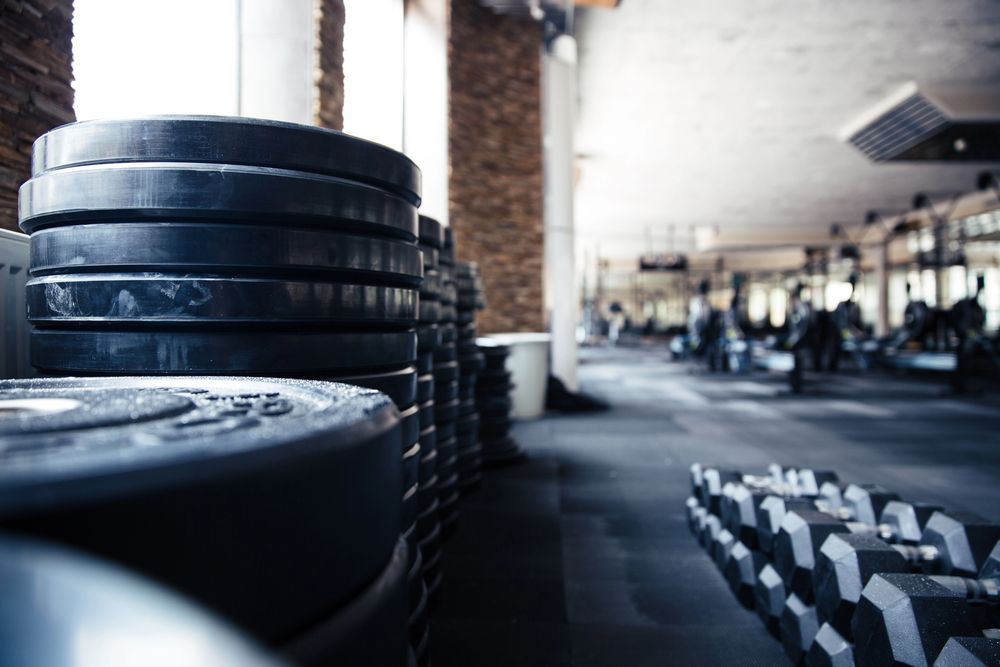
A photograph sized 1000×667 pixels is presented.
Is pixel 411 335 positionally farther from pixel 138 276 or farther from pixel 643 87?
pixel 643 87

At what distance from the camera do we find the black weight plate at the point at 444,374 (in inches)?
92.1

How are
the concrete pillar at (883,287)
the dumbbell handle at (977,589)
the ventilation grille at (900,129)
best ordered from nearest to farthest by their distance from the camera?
the dumbbell handle at (977,589), the ventilation grille at (900,129), the concrete pillar at (883,287)

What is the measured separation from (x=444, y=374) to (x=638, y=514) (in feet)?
3.77

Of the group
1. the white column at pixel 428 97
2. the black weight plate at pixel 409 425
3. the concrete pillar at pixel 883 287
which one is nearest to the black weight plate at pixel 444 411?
the black weight plate at pixel 409 425

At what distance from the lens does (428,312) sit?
1929mm

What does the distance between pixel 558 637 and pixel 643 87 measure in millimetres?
7853

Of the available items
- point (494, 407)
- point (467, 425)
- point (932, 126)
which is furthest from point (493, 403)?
point (932, 126)

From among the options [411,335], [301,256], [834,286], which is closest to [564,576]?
[411,335]

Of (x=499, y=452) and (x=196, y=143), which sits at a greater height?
(x=196, y=143)

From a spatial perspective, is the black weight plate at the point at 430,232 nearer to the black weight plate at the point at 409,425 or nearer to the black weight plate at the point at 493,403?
the black weight plate at the point at 409,425

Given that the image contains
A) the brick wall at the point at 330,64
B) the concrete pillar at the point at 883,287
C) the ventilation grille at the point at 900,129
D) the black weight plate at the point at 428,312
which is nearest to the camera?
the black weight plate at the point at 428,312

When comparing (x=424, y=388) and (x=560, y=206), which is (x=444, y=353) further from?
(x=560, y=206)

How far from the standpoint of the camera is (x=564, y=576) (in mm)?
2078

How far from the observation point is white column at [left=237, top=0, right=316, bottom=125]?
3025mm
